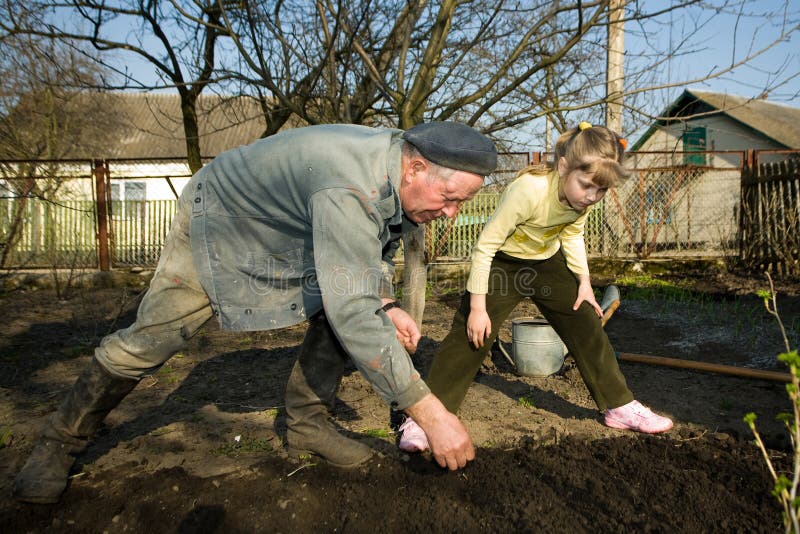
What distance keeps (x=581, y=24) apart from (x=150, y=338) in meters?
3.17

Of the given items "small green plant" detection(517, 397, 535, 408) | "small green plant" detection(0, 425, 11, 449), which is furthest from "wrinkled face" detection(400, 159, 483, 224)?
"small green plant" detection(0, 425, 11, 449)

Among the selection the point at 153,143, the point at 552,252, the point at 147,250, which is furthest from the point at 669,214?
the point at 153,143

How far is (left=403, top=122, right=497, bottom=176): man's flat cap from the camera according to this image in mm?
1703

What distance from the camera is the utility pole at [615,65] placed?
4.04m

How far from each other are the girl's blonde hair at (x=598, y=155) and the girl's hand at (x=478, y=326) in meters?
0.74

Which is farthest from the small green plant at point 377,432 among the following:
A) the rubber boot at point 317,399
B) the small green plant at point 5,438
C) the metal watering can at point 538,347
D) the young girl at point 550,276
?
the small green plant at point 5,438

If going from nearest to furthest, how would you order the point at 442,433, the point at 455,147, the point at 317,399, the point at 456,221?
the point at 442,433 → the point at 455,147 → the point at 317,399 → the point at 456,221

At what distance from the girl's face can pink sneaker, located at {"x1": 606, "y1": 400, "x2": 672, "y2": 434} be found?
98 centimetres

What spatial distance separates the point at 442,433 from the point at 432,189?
728 mm

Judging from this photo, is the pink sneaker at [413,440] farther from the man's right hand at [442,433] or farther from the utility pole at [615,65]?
the utility pole at [615,65]

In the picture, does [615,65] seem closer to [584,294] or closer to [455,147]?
[584,294]

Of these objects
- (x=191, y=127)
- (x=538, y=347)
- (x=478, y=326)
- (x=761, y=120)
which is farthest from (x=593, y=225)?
(x=761, y=120)

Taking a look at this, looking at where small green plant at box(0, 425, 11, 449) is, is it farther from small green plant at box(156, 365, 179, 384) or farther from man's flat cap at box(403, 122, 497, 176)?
man's flat cap at box(403, 122, 497, 176)

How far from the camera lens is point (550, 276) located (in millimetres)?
2785
